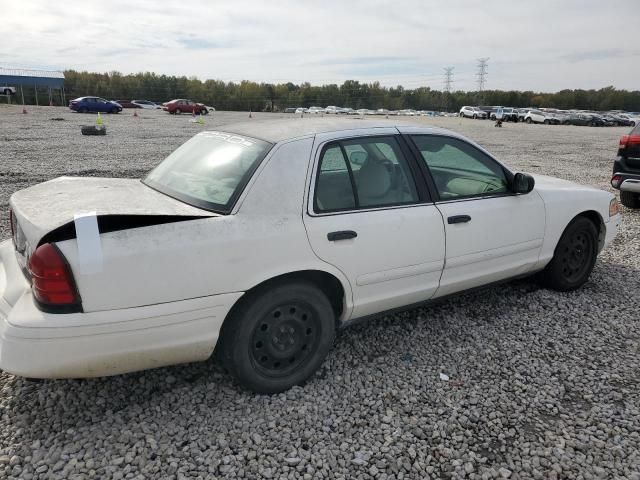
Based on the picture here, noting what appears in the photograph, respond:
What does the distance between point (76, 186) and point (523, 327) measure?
136 inches

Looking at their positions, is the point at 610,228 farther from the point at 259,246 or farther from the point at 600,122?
the point at 600,122

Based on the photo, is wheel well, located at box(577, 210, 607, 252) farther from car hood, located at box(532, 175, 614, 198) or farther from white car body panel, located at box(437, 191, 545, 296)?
white car body panel, located at box(437, 191, 545, 296)

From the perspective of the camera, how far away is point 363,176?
328cm

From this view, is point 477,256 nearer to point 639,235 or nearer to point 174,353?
point 174,353

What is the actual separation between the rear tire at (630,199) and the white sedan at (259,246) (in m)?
5.30

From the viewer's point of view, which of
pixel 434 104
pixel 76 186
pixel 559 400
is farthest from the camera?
pixel 434 104

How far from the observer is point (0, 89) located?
51.2 m

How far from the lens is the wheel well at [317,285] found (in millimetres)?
2768

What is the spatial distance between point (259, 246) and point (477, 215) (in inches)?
69.2

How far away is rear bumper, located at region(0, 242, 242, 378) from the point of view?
230cm

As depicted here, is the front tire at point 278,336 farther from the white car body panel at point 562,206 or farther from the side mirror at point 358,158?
the white car body panel at point 562,206

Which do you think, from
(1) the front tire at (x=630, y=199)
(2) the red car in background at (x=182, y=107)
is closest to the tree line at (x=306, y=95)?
(2) the red car in background at (x=182, y=107)

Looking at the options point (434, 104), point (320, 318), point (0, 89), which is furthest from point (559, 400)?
point (434, 104)

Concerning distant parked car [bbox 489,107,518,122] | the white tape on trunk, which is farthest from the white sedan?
distant parked car [bbox 489,107,518,122]
